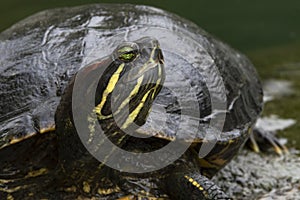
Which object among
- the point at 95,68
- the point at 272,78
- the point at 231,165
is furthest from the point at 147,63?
the point at 272,78

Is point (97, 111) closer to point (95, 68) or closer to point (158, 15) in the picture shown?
point (95, 68)

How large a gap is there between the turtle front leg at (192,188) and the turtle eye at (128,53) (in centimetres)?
59

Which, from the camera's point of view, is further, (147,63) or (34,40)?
(34,40)

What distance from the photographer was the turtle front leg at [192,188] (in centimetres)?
207

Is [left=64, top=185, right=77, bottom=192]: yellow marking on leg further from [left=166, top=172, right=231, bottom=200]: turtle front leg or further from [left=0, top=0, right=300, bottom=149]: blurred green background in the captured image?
[left=0, top=0, right=300, bottom=149]: blurred green background

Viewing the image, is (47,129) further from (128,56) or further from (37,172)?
(128,56)

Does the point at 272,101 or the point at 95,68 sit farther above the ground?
the point at 95,68

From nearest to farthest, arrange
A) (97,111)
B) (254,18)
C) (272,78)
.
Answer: (97,111) < (272,78) < (254,18)

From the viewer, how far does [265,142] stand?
3.17 m

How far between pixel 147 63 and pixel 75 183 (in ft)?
2.04

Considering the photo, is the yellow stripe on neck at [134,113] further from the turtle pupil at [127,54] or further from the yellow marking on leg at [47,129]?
the yellow marking on leg at [47,129]

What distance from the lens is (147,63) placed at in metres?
1.72

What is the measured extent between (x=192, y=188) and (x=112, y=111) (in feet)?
1.54

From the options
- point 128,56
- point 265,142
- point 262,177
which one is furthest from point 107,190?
point 265,142
